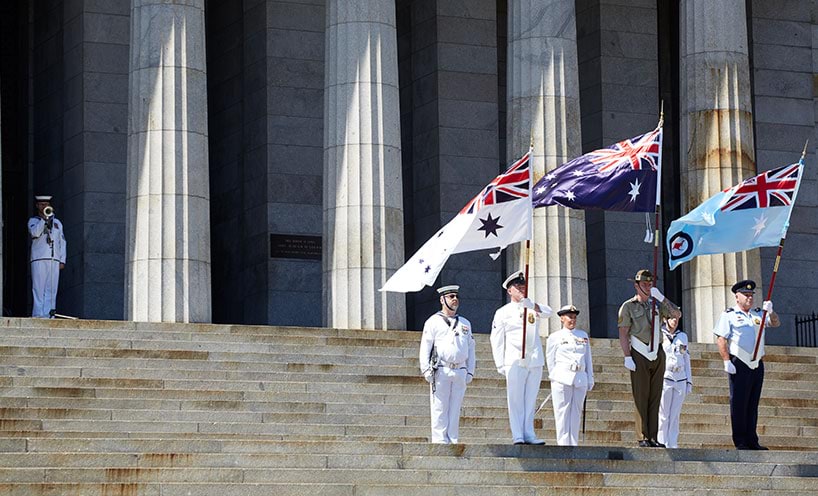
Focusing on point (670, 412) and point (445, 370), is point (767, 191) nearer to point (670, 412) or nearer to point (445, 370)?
point (670, 412)

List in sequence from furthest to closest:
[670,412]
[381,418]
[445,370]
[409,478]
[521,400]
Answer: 1. [381,418]
2. [670,412]
3. [445,370]
4. [521,400]
5. [409,478]

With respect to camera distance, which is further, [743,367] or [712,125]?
[712,125]

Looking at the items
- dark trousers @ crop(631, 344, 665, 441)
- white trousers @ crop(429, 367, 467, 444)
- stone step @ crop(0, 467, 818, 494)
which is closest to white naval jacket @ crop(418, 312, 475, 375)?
white trousers @ crop(429, 367, 467, 444)

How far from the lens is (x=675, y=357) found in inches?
1000

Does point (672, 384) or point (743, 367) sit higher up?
point (743, 367)

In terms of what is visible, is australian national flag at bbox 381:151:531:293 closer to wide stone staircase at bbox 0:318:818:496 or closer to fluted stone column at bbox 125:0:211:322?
wide stone staircase at bbox 0:318:818:496

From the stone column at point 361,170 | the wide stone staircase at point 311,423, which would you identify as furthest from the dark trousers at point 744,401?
the stone column at point 361,170

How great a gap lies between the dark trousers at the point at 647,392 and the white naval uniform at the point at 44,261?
13.0 meters

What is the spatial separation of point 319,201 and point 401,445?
18472 millimetres

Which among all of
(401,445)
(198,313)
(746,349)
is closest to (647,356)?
(746,349)

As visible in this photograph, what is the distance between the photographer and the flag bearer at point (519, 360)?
23719mm

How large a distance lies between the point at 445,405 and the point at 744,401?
13.5ft

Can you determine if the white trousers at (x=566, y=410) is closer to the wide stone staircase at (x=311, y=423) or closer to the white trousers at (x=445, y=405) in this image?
the wide stone staircase at (x=311, y=423)

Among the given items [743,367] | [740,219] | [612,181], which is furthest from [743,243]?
[612,181]
